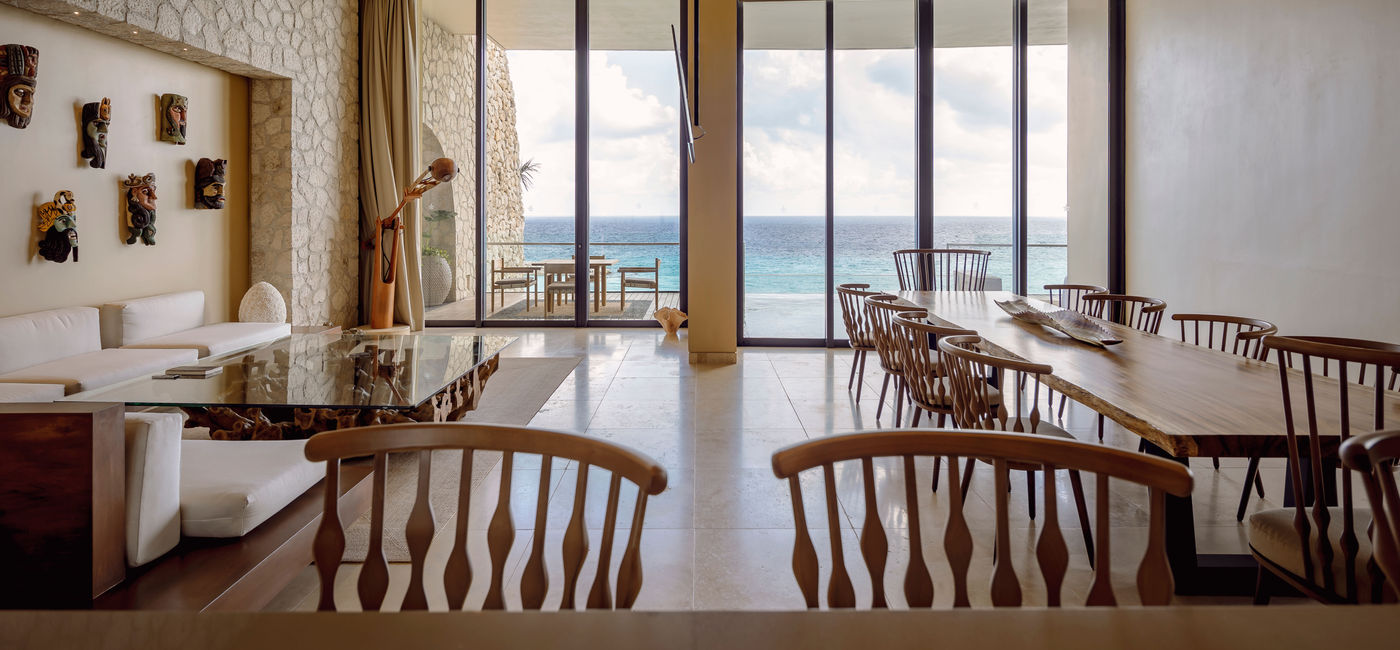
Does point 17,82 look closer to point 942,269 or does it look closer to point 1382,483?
point 1382,483

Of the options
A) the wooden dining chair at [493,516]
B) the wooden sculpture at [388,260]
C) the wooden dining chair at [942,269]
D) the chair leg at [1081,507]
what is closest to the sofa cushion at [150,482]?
the wooden dining chair at [493,516]

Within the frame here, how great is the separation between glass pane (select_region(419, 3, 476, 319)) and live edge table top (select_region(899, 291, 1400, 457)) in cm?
623

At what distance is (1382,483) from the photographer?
1.06 metres

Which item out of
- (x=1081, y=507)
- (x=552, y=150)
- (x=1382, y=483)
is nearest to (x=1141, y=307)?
(x=1081, y=507)

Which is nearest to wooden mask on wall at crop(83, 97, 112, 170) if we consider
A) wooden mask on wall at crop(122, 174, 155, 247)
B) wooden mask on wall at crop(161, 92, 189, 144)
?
wooden mask on wall at crop(122, 174, 155, 247)

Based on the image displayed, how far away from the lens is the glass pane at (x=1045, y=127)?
25.4ft

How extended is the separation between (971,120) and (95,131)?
6.87 meters

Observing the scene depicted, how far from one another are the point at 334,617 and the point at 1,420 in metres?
1.51

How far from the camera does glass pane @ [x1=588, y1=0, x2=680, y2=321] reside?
844cm

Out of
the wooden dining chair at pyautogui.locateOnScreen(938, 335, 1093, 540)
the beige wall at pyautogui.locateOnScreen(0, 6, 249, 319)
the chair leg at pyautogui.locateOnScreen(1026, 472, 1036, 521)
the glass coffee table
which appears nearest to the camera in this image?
the wooden dining chair at pyautogui.locateOnScreen(938, 335, 1093, 540)

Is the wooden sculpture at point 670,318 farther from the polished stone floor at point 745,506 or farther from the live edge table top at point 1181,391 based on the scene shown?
the live edge table top at point 1181,391

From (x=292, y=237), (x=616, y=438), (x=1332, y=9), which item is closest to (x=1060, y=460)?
(x=616, y=438)

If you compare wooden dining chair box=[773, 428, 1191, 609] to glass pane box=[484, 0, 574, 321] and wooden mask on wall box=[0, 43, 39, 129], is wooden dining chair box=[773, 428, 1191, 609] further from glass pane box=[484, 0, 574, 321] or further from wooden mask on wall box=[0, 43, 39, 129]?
glass pane box=[484, 0, 574, 321]

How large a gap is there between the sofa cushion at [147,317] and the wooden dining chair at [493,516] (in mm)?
4775
